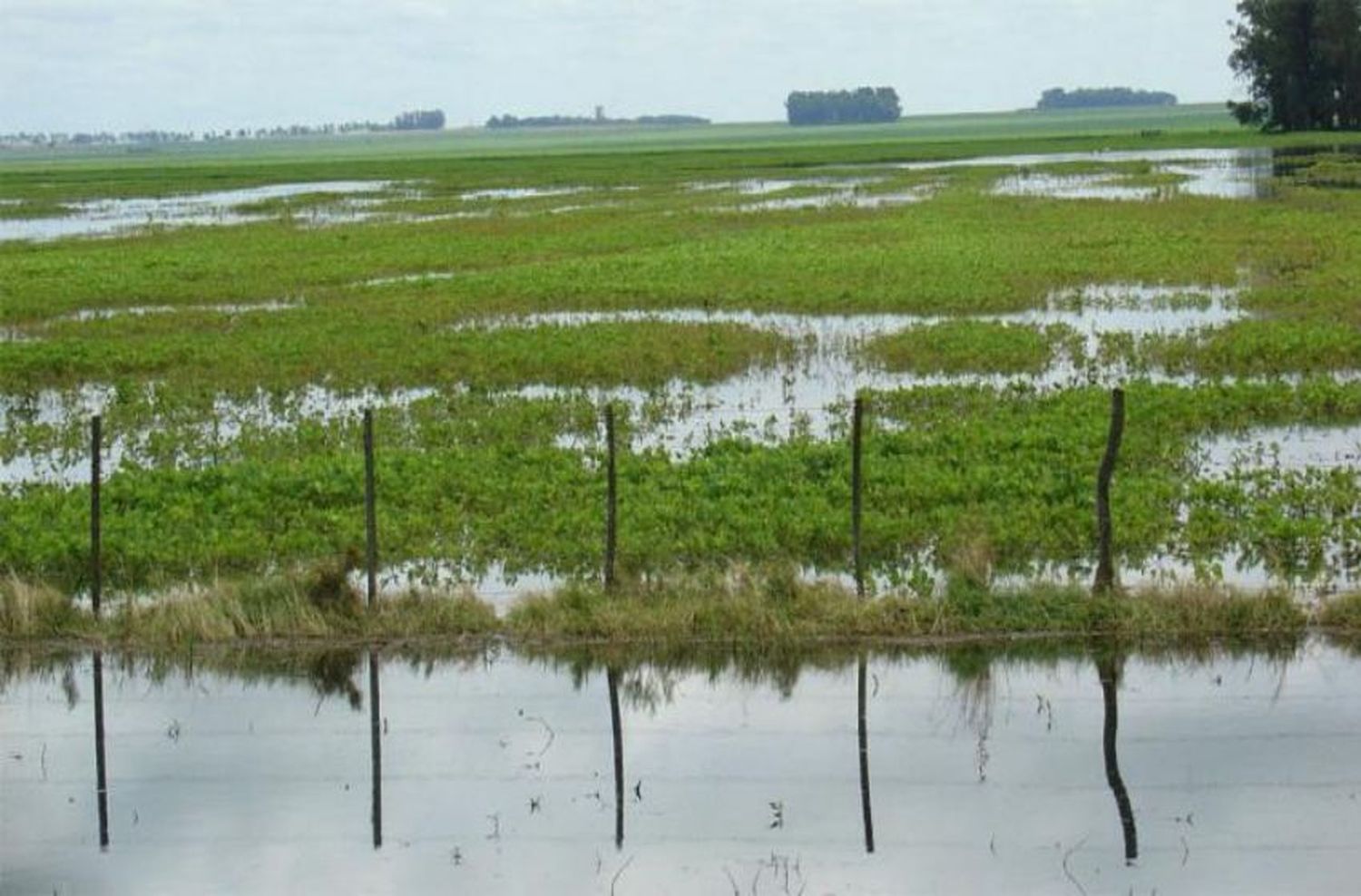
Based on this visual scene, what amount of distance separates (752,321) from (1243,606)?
2077cm

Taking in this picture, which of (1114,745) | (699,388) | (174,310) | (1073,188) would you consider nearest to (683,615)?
(1114,745)

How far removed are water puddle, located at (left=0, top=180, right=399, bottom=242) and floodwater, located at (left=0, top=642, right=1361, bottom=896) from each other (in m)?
52.9

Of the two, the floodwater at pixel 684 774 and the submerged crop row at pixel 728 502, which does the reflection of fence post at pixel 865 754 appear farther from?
the submerged crop row at pixel 728 502

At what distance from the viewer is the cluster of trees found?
116125 millimetres

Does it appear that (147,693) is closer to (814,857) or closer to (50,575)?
(50,575)

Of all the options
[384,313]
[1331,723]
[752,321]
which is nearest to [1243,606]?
[1331,723]

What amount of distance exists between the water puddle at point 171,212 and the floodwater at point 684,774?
52.9 metres

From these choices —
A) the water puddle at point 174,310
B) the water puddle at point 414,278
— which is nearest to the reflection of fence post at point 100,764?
the water puddle at point 174,310

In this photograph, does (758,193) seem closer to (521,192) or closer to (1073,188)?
(1073,188)

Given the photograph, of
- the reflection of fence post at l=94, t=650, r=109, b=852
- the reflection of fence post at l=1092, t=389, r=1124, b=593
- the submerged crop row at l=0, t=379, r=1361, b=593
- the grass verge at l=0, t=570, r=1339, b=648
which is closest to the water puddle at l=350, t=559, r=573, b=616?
the submerged crop row at l=0, t=379, r=1361, b=593

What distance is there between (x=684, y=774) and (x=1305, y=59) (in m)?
118

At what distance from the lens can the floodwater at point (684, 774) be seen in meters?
10.9

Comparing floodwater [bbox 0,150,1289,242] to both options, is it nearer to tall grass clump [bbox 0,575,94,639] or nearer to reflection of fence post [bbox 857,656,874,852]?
reflection of fence post [bbox 857,656,874,852]

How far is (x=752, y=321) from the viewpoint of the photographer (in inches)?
1383
